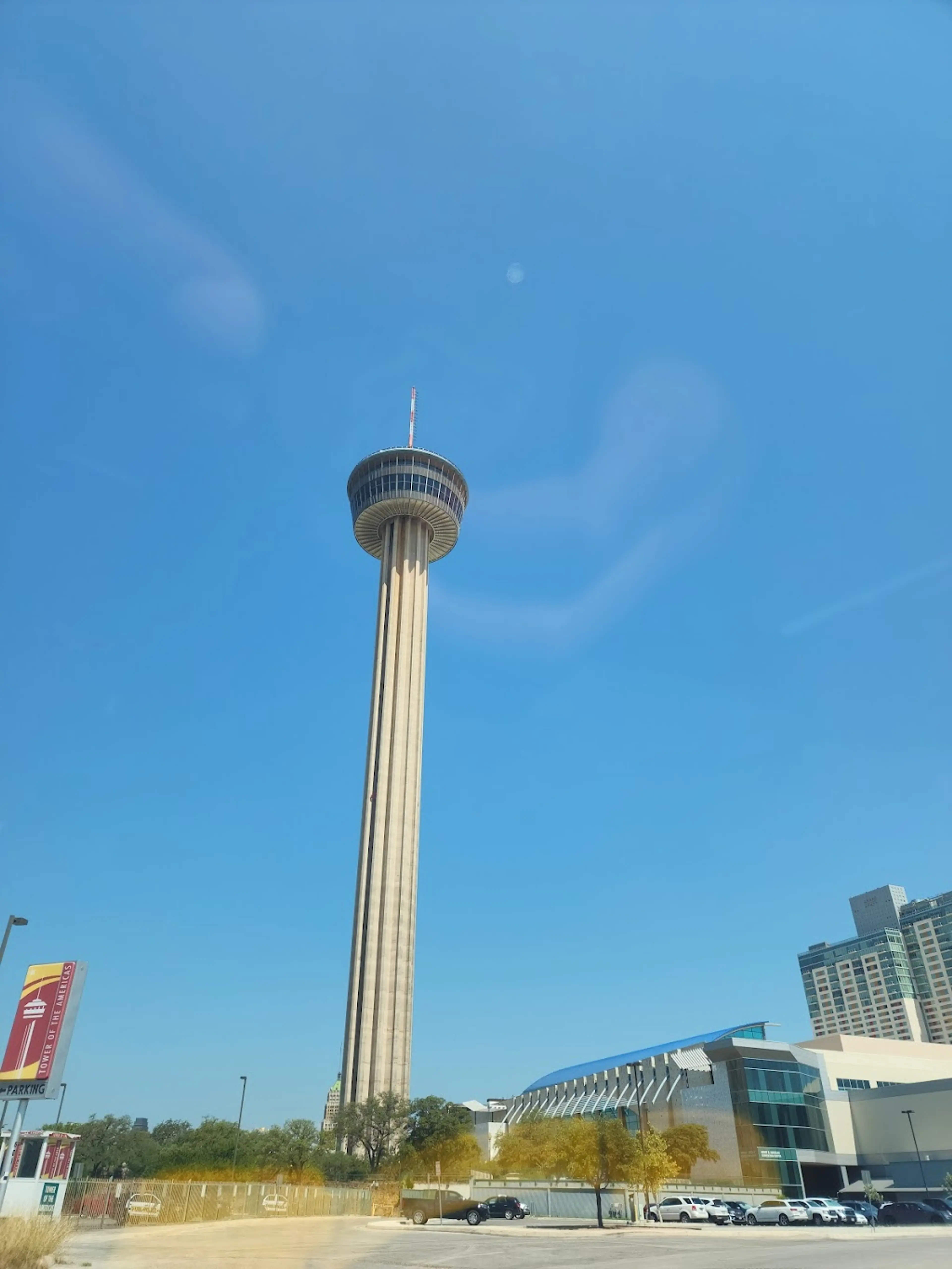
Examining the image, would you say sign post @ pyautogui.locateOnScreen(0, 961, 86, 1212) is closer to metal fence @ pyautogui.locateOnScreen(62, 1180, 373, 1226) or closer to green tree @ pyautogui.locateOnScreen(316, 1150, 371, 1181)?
metal fence @ pyautogui.locateOnScreen(62, 1180, 373, 1226)

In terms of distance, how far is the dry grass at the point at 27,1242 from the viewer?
814 inches

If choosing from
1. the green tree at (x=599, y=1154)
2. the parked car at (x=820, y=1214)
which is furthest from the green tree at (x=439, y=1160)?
the parked car at (x=820, y=1214)

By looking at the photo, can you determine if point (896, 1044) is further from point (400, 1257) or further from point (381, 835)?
point (400, 1257)

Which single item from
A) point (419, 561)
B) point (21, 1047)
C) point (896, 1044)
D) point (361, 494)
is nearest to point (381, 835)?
point (419, 561)

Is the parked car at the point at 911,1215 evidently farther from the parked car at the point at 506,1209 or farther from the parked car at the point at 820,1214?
the parked car at the point at 506,1209

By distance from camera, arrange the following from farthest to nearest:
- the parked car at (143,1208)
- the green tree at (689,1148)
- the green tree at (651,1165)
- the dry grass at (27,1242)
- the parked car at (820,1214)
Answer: the green tree at (689,1148) < the parked car at (820,1214) < the green tree at (651,1165) < the parked car at (143,1208) < the dry grass at (27,1242)

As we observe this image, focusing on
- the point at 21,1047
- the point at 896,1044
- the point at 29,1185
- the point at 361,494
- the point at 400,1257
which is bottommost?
the point at 400,1257

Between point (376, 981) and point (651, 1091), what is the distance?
110ft

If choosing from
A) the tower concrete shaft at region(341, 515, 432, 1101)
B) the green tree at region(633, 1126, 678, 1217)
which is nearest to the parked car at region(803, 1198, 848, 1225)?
the green tree at region(633, 1126, 678, 1217)

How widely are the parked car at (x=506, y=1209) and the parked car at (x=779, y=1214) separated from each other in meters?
14.5

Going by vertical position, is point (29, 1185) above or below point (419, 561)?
below

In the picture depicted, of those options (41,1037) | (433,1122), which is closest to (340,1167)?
(433,1122)

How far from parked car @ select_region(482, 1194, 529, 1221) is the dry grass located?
39.2m

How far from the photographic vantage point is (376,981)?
99.6 m
